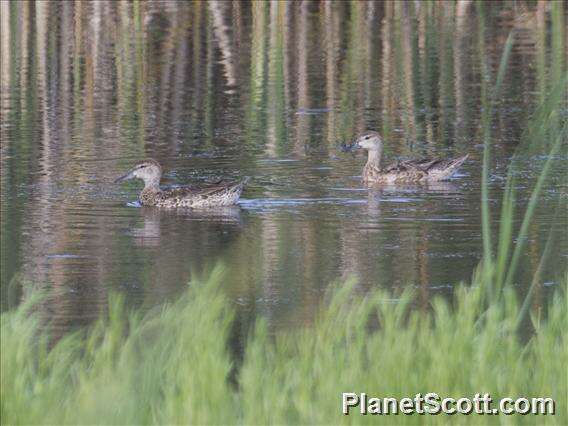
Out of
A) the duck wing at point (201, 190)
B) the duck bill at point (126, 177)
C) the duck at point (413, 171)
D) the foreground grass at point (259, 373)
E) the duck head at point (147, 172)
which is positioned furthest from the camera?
the duck at point (413, 171)

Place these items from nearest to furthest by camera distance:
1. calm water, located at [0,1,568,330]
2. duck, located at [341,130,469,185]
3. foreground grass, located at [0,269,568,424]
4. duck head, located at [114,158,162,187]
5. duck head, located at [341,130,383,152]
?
foreground grass, located at [0,269,568,424]
calm water, located at [0,1,568,330]
duck head, located at [114,158,162,187]
duck, located at [341,130,469,185]
duck head, located at [341,130,383,152]

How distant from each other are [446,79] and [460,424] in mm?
15973

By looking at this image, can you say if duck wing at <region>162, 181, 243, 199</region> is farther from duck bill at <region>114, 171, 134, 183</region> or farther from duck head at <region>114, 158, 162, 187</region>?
duck bill at <region>114, 171, 134, 183</region>

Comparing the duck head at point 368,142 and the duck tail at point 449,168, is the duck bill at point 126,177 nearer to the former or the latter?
the duck head at point 368,142

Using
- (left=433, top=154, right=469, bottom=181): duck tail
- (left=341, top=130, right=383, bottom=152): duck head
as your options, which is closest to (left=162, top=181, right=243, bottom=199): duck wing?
(left=433, top=154, right=469, bottom=181): duck tail

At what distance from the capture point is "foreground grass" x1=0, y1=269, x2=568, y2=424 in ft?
20.7

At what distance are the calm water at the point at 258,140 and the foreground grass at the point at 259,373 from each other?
2.21 meters

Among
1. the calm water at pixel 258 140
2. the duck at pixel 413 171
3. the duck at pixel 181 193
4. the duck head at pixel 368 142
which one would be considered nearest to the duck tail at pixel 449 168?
the duck at pixel 413 171

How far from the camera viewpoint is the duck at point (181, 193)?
13.8 m

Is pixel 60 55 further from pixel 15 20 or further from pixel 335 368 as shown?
pixel 335 368

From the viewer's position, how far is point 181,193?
14.0 m

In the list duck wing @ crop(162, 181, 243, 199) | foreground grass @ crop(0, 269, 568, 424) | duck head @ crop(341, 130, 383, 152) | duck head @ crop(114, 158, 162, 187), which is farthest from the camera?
duck head @ crop(341, 130, 383, 152)

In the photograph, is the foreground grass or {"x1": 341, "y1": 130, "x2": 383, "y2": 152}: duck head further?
{"x1": 341, "y1": 130, "x2": 383, "y2": 152}: duck head

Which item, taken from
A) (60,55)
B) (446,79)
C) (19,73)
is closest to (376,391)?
(446,79)
